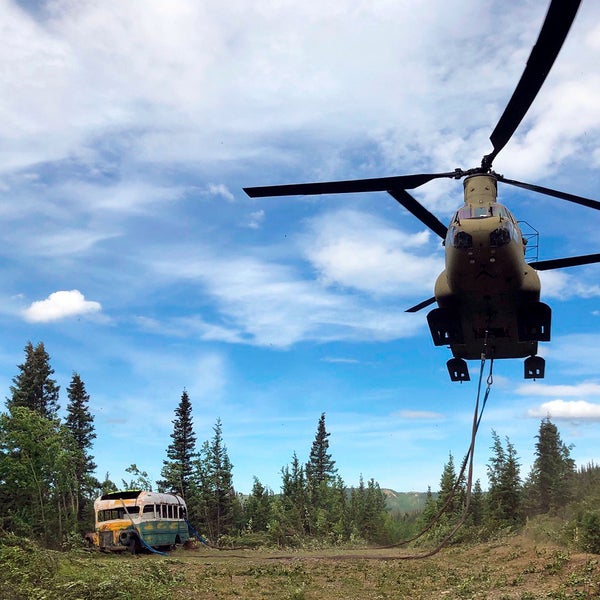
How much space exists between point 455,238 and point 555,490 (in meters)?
56.7

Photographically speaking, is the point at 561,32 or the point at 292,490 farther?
the point at 292,490

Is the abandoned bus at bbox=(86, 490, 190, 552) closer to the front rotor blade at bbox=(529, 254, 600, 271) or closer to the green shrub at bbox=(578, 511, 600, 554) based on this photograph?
the green shrub at bbox=(578, 511, 600, 554)

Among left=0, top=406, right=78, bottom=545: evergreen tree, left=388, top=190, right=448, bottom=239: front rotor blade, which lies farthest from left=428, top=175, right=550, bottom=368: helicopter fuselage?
left=0, top=406, right=78, bottom=545: evergreen tree

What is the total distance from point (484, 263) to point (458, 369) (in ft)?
12.8

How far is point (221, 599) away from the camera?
14484mm

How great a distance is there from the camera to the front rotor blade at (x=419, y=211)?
11758 mm

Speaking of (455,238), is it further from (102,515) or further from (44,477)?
(44,477)

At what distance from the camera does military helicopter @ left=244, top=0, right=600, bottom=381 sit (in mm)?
10961

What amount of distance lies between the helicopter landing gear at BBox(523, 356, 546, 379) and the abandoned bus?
19.7 metres

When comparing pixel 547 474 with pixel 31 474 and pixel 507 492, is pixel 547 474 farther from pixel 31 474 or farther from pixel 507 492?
pixel 31 474

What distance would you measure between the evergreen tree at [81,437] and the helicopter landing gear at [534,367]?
43344 millimetres

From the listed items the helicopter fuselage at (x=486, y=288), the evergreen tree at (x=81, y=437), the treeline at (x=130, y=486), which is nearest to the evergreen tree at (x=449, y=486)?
the treeline at (x=130, y=486)

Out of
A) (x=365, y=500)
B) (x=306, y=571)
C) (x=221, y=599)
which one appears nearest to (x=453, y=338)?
(x=221, y=599)

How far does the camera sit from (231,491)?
5797cm
